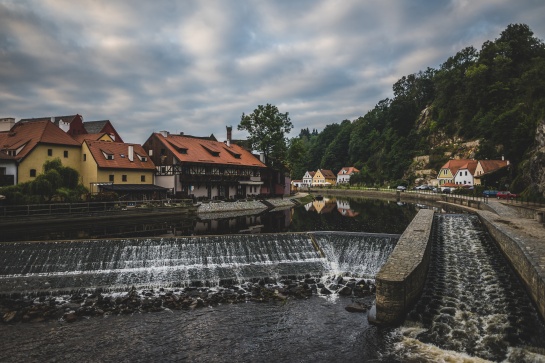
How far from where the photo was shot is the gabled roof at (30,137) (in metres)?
40.3

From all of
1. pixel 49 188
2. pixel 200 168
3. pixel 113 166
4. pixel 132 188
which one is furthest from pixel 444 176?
pixel 49 188

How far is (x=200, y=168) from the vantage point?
167ft

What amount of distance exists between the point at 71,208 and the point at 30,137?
16.0 meters

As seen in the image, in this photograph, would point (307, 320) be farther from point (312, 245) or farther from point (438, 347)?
point (312, 245)

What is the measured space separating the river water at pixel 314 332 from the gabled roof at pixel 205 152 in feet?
118

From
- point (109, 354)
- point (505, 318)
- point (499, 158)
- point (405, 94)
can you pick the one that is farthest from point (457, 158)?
point (109, 354)

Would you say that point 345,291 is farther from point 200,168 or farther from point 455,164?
point 455,164

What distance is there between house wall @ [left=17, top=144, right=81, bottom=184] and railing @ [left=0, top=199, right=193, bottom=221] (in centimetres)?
1051

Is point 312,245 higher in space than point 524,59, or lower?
lower

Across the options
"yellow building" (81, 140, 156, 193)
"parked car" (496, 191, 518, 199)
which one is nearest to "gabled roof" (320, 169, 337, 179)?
"parked car" (496, 191, 518, 199)

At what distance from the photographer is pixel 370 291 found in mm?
16234

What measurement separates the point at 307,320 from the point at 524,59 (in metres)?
105

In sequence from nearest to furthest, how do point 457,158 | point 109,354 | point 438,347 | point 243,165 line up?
point 438,347 < point 109,354 < point 243,165 < point 457,158

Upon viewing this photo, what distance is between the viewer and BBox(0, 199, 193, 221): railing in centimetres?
2961
